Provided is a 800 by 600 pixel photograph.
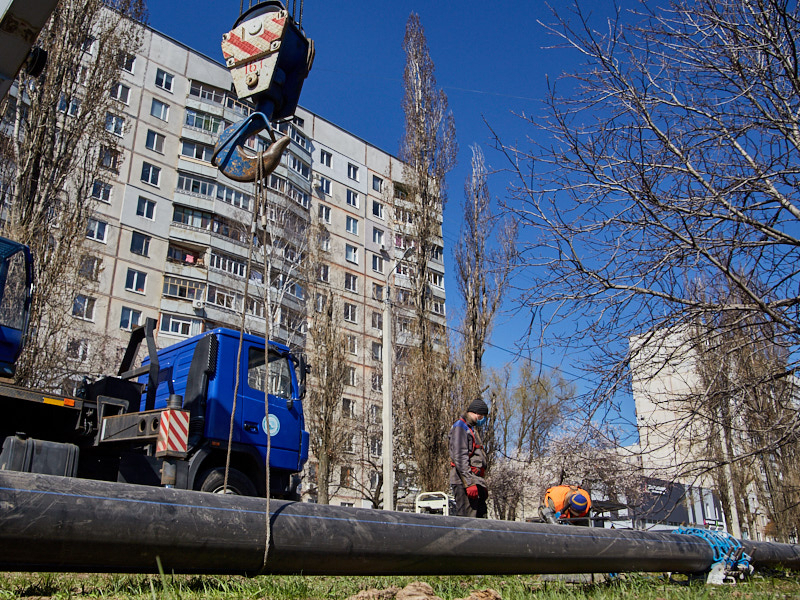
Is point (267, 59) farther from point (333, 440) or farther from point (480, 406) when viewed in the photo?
point (333, 440)

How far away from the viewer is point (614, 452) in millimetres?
5855

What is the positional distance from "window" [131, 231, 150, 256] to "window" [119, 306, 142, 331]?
3122mm

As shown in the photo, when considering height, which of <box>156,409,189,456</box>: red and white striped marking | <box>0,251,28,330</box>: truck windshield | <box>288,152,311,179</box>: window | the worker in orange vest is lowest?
the worker in orange vest

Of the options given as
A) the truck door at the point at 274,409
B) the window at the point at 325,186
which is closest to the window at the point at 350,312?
the window at the point at 325,186

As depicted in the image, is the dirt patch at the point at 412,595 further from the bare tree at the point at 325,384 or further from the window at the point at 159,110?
the window at the point at 159,110

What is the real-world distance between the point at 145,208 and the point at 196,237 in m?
3.04

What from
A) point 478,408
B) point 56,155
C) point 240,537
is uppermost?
point 56,155

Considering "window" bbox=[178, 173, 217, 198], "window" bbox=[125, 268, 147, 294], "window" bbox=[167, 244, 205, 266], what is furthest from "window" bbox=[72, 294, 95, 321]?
"window" bbox=[178, 173, 217, 198]

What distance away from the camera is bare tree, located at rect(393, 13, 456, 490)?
21125mm

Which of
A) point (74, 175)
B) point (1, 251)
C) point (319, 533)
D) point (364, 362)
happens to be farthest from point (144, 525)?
point (364, 362)

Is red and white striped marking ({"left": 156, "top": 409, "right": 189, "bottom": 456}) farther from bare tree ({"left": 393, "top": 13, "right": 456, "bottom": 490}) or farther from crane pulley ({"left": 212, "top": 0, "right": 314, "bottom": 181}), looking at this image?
bare tree ({"left": 393, "top": 13, "right": 456, "bottom": 490})

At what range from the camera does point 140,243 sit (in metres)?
33.0

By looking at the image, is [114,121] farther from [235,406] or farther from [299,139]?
[235,406]

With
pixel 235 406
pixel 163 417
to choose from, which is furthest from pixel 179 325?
pixel 163 417
